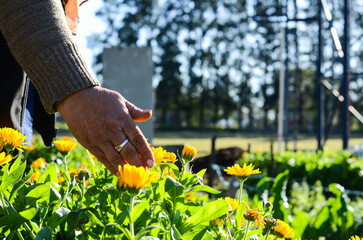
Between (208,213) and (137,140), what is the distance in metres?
0.20

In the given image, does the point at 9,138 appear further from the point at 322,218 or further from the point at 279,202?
the point at 322,218

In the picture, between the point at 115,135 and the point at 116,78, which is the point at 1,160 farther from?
the point at 116,78

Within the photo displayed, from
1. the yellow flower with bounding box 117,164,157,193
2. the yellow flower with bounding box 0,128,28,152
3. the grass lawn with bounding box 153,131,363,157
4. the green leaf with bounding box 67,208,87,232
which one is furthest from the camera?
the grass lawn with bounding box 153,131,363,157

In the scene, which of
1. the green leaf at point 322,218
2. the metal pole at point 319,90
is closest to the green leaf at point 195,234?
the green leaf at point 322,218

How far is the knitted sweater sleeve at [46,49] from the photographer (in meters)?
0.90

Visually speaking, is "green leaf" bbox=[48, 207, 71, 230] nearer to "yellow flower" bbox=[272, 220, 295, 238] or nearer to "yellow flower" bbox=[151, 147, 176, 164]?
"yellow flower" bbox=[151, 147, 176, 164]

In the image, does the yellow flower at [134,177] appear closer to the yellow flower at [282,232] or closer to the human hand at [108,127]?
the human hand at [108,127]

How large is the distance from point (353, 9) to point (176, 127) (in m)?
15.9

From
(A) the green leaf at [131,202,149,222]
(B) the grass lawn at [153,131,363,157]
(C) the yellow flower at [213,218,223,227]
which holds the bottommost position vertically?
(B) the grass lawn at [153,131,363,157]

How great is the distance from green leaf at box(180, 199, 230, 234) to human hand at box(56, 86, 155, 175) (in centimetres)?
14

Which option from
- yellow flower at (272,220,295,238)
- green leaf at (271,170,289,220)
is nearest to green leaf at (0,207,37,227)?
yellow flower at (272,220,295,238)

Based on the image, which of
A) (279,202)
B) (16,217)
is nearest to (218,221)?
(16,217)

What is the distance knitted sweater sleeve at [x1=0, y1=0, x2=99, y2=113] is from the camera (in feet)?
2.97

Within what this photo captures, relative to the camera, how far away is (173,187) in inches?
30.3
